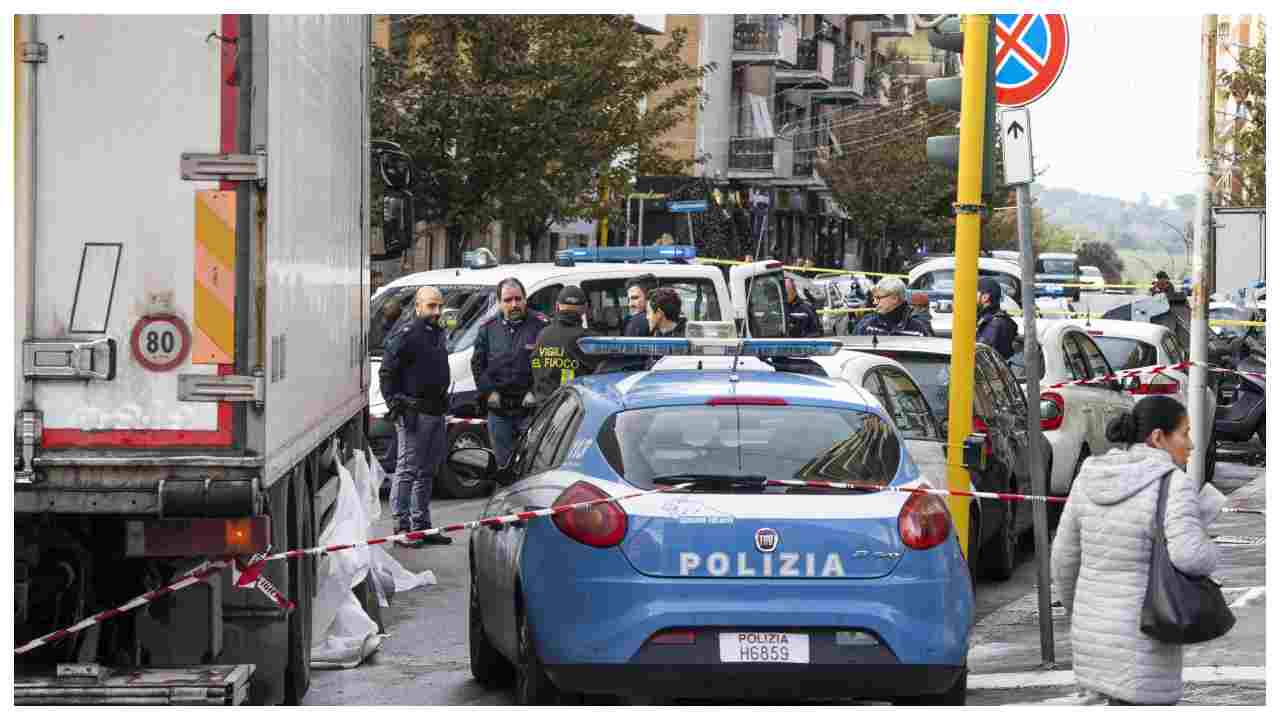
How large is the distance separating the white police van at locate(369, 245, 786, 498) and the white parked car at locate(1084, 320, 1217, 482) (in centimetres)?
310

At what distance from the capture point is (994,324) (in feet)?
57.8

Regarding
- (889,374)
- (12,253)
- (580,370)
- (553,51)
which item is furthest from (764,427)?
(553,51)

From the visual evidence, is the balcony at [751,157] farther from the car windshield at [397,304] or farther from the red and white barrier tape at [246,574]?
the red and white barrier tape at [246,574]

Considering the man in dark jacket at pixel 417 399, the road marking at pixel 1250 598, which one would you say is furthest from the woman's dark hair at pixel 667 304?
the road marking at pixel 1250 598

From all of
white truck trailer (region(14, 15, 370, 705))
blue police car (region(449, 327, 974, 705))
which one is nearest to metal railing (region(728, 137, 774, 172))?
blue police car (region(449, 327, 974, 705))

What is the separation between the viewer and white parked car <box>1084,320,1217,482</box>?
1836 centimetres

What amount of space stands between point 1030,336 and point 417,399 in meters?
5.10

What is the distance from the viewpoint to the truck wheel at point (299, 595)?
874 centimetres

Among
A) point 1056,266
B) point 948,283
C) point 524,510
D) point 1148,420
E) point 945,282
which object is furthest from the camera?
point 1056,266

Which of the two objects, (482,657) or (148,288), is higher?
(148,288)

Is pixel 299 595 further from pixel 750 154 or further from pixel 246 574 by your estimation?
pixel 750 154

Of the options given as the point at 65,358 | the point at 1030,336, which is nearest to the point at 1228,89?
the point at 1030,336

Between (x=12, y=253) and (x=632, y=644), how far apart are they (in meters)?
2.59

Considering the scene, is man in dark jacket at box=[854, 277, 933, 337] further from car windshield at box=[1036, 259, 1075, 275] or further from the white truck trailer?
car windshield at box=[1036, 259, 1075, 275]
